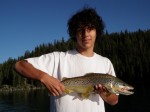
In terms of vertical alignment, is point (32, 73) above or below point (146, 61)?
below

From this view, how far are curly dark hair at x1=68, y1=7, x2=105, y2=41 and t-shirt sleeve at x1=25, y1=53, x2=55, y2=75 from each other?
0.78 metres

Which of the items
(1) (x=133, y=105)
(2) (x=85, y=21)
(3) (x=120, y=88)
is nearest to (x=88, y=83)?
(3) (x=120, y=88)

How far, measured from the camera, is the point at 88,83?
448cm

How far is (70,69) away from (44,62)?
0.45m

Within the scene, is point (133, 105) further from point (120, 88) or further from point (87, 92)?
point (87, 92)

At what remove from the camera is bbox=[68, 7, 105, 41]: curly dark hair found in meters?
4.92

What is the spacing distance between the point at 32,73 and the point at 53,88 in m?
0.38

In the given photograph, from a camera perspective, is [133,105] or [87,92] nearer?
[87,92]

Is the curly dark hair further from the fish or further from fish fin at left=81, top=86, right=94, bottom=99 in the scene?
fish fin at left=81, top=86, right=94, bottom=99

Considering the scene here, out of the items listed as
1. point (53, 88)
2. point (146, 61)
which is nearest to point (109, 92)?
point (53, 88)

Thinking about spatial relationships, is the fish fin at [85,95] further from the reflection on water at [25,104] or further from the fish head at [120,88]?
the reflection on water at [25,104]

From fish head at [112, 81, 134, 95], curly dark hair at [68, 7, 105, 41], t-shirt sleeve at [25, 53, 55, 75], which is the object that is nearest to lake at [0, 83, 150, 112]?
curly dark hair at [68, 7, 105, 41]

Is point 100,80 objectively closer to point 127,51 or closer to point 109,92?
point 109,92

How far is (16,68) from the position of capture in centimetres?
419
